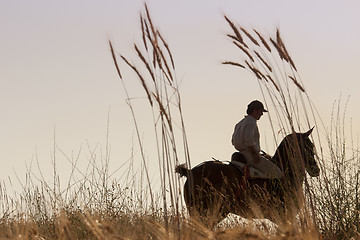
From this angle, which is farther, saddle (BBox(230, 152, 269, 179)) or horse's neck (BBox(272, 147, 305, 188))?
saddle (BBox(230, 152, 269, 179))

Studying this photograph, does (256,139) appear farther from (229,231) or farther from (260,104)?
(229,231)

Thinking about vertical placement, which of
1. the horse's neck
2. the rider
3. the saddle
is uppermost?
the rider

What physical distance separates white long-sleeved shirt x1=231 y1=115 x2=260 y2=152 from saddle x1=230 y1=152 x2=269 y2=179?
12 centimetres

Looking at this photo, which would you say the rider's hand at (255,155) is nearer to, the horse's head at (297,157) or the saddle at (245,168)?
the saddle at (245,168)

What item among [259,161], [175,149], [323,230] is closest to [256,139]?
[259,161]

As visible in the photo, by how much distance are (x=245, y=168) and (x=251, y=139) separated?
38cm

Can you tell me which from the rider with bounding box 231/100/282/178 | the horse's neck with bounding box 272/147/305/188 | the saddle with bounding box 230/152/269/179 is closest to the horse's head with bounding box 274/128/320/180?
the horse's neck with bounding box 272/147/305/188

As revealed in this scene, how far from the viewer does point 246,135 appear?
7738 millimetres

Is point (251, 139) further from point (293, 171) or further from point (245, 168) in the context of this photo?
point (293, 171)

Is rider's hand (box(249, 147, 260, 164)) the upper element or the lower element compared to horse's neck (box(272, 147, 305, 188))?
upper

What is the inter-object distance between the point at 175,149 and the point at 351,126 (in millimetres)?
2673

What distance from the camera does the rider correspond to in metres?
7.70

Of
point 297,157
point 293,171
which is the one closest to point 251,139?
Answer: point 297,157

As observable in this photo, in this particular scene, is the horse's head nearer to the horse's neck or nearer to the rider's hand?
the horse's neck
